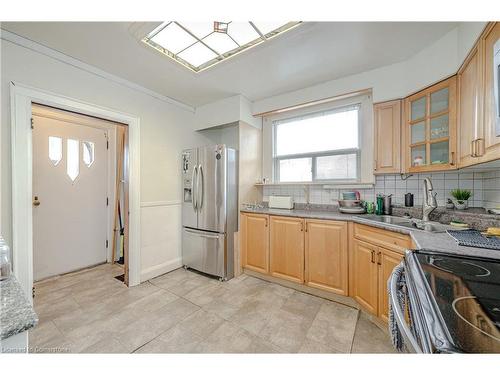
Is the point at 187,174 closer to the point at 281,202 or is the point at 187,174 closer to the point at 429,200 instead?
the point at 281,202

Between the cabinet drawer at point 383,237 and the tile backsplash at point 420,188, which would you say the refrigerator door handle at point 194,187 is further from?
the cabinet drawer at point 383,237

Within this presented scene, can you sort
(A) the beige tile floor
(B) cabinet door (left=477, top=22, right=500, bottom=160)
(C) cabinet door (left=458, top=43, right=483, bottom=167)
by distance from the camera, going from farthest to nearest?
(A) the beige tile floor
(C) cabinet door (left=458, top=43, right=483, bottom=167)
(B) cabinet door (left=477, top=22, right=500, bottom=160)

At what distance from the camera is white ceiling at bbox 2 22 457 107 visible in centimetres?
162

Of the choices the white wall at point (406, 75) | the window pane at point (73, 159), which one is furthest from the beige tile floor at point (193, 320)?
the white wall at point (406, 75)

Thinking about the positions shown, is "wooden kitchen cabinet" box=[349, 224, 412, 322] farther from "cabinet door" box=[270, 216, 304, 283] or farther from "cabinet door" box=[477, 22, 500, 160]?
"cabinet door" box=[477, 22, 500, 160]

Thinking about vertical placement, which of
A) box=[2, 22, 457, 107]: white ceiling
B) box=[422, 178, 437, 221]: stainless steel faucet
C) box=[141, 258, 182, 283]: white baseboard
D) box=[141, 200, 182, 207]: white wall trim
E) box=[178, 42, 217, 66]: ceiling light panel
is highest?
box=[178, 42, 217, 66]: ceiling light panel

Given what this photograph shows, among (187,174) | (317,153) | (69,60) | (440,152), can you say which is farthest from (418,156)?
(69,60)

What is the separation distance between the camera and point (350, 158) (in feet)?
8.63

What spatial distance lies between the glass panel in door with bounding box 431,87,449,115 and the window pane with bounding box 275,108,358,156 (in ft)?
2.60

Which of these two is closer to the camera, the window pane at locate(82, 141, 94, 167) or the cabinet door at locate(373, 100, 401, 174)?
the cabinet door at locate(373, 100, 401, 174)

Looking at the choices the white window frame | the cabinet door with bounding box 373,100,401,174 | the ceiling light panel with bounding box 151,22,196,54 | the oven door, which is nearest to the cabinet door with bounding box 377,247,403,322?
the oven door

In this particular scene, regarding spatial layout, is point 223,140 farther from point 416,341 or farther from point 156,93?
point 416,341
